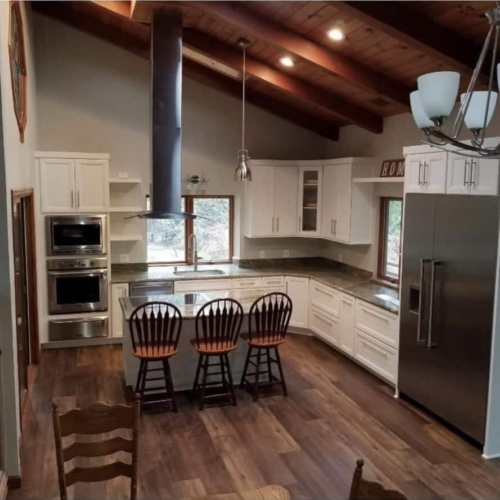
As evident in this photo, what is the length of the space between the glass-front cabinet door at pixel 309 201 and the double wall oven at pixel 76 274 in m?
2.65

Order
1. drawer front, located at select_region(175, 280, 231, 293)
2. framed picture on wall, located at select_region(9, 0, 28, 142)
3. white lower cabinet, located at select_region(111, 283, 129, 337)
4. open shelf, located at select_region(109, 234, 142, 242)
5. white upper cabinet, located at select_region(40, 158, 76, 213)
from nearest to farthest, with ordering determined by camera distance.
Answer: framed picture on wall, located at select_region(9, 0, 28, 142) → white upper cabinet, located at select_region(40, 158, 76, 213) → white lower cabinet, located at select_region(111, 283, 129, 337) → drawer front, located at select_region(175, 280, 231, 293) → open shelf, located at select_region(109, 234, 142, 242)

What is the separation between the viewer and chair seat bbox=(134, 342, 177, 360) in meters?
4.37

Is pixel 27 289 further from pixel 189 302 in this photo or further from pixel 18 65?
pixel 18 65

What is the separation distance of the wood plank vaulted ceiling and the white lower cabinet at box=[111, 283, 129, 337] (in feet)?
9.37

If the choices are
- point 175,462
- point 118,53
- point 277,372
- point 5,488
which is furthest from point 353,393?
point 118,53

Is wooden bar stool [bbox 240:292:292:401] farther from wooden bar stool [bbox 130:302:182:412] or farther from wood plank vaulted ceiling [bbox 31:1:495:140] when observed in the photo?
wood plank vaulted ceiling [bbox 31:1:495:140]

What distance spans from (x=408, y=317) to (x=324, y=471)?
65.5 inches

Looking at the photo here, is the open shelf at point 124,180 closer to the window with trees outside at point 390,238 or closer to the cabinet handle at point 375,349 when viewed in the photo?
the window with trees outside at point 390,238

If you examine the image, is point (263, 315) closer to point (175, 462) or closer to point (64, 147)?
point (175, 462)

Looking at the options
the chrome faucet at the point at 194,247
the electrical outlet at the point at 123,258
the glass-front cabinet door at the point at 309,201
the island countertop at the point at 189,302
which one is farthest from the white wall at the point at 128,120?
the island countertop at the point at 189,302

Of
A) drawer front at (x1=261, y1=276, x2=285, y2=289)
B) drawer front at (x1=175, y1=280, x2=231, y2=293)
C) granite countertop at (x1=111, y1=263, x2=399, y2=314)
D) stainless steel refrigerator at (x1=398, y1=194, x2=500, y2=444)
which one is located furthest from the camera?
drawer front at (x1=261, y1=276, x2=285, y2=289)

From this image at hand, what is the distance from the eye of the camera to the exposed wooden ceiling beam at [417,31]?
3646 millimetres

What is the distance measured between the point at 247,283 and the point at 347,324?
58.6 inches

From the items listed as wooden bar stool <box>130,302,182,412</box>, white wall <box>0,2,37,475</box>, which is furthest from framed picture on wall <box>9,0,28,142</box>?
wooden bar stool <box>130,302,182,412</box>
